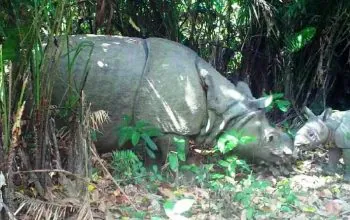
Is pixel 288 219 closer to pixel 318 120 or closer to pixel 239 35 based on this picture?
pixel 318 120

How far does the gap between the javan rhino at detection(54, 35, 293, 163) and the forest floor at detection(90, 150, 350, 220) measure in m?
0.46

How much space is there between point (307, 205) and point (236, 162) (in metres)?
0.93

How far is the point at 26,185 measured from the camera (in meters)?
4.11

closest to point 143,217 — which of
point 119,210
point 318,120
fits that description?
point 119,210

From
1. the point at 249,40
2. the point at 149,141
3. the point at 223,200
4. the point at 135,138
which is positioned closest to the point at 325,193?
the point at 223,200

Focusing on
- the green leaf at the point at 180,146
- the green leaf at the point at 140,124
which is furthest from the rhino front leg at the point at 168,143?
the green leaf at the point at 140,124

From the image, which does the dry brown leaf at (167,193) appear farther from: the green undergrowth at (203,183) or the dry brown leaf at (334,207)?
the dry brown leaf at (334,207)

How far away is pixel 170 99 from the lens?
5.68 metres

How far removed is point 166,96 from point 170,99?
5 cm

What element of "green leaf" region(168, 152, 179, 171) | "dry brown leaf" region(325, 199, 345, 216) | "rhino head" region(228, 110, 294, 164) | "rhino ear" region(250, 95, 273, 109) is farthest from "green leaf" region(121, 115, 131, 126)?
"dry brown leaf" region(325, 199, 345, 216)

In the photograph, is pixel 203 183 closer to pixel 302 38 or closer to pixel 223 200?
pixel 223 200

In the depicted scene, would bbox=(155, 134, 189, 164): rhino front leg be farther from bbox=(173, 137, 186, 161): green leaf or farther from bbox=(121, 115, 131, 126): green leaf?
bbox=(121, 115, 131, 126): green leaf

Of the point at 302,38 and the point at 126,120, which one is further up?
the point at 302,38

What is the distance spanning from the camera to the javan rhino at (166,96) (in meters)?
5.68
